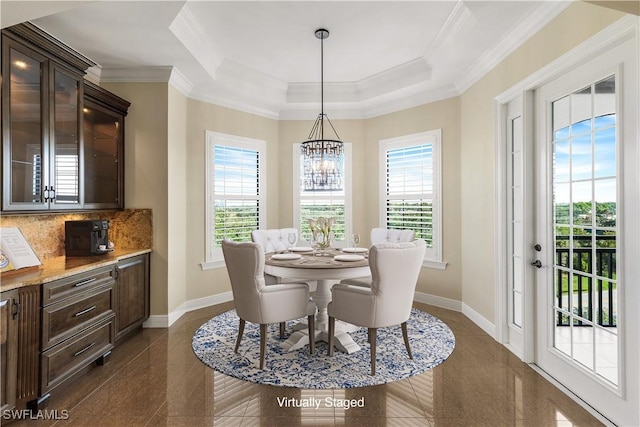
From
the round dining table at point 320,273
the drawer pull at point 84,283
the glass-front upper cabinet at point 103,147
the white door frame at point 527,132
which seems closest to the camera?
the white door frame at point 527,132

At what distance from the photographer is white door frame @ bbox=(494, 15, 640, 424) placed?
194 cm

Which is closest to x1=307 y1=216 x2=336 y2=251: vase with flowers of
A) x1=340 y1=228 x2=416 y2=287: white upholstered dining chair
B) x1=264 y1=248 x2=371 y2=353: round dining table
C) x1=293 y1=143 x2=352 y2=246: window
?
x1=264 y1=248 x2=371 y2=353: round dining table

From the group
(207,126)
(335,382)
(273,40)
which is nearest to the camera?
(335,382)

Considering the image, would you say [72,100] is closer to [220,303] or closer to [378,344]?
[220,303]

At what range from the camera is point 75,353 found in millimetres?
2523

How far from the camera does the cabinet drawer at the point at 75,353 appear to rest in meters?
2.27

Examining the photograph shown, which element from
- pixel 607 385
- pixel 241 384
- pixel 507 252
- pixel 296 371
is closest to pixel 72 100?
pixel 241 384

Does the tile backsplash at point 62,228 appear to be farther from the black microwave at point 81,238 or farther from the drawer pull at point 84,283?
the drawer pull at point 84,283

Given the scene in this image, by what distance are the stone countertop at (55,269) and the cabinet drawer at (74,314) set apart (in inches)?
8.2

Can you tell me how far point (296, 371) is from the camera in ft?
8.88

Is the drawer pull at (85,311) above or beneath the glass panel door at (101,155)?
beneath

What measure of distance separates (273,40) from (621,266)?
11.9 ft

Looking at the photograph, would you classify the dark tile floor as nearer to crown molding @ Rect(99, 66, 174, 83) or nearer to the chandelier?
the chandelier

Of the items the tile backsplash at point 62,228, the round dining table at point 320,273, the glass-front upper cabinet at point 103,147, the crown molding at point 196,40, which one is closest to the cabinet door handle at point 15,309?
the tile backsplash at point 62,228
